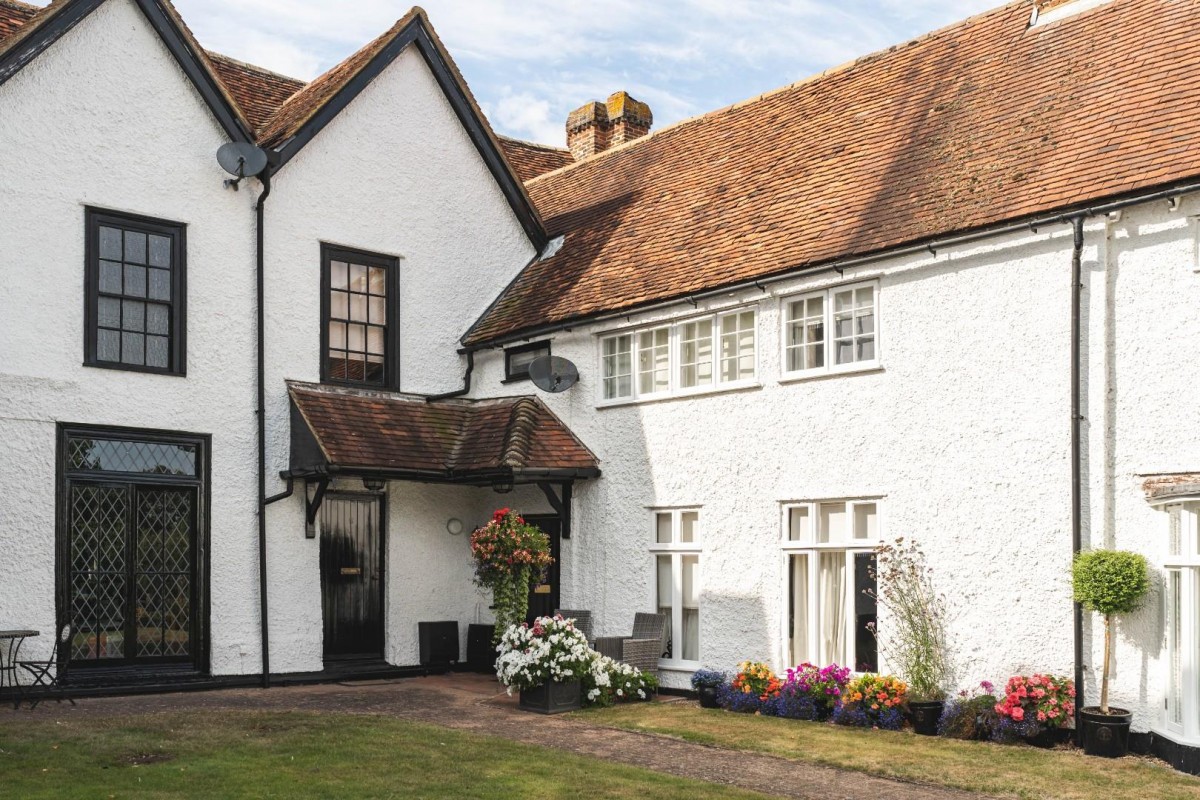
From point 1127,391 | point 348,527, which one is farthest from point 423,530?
point 1127,391

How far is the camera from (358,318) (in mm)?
17906

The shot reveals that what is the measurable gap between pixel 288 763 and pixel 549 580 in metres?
7.55

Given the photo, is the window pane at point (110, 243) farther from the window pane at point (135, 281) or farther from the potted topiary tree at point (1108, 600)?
the potted topiary tree at point (1108, 600)

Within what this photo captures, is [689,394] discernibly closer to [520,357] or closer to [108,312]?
[520,357]

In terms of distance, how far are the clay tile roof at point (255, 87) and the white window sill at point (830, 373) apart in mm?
8997

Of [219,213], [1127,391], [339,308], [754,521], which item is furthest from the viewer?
[339,308]

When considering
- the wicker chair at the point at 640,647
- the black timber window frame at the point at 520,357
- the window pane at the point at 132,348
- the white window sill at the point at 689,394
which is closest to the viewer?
the white window sill at the point at 689,394

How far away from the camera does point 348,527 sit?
17.4 m

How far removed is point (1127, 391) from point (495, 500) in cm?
935

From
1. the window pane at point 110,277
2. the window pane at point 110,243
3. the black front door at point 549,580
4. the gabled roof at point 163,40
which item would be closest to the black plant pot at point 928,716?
the black front door at point 549,580

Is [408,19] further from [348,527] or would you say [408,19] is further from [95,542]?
[95,542]

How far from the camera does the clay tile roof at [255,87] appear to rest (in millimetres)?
19344

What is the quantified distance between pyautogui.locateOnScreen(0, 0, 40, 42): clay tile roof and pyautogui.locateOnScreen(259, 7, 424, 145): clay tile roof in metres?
3.36

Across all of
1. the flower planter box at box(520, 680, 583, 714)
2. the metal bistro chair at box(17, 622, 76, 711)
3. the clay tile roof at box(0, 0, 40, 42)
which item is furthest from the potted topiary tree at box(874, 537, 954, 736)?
the clay tile roof at box(0, 0, 40, 42)
